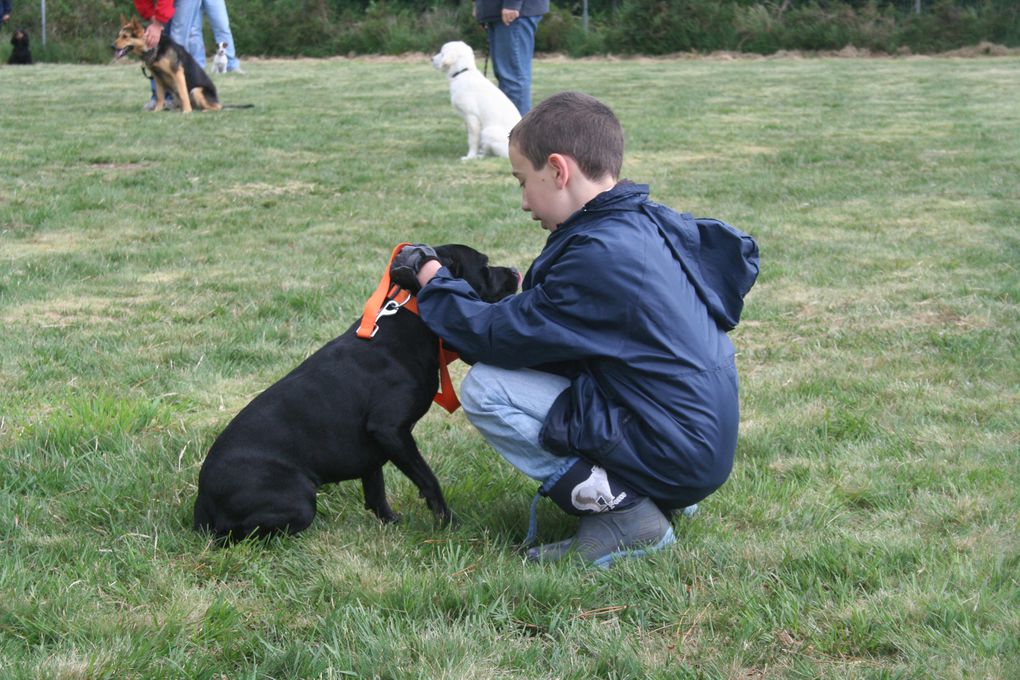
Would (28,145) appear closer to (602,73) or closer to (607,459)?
(607,459)

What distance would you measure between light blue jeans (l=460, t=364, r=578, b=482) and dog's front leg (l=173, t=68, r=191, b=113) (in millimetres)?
12220

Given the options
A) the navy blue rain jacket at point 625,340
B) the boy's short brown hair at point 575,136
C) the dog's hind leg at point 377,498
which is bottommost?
the dog's hind leg at point 377,498

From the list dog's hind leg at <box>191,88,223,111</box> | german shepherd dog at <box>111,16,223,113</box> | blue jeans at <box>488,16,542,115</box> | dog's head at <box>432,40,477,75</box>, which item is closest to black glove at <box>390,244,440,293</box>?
blue jeans at <box>488,16,542,115</box>

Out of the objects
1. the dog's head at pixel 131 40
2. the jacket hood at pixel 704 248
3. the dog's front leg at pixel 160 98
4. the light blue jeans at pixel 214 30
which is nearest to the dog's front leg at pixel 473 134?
the dog's front leg at pixel 160 98

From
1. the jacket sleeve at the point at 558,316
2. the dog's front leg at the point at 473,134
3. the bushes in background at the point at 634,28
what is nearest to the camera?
the jacket sleeve at the point at 558,316

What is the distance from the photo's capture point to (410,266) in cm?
310

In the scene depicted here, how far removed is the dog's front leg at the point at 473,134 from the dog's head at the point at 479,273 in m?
7.54

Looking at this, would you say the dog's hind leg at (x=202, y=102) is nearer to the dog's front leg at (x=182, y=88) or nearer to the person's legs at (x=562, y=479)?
the dog's front leg at (x=182, y=88)

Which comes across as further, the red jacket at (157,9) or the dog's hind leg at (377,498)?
the red jacket at (157,9)

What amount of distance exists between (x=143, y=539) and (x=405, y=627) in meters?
0.93

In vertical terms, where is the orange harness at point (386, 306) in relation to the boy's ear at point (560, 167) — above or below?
below

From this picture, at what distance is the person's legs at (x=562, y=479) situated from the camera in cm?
294

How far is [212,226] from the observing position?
7707 mm

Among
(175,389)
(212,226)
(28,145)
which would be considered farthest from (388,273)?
(28,145)
